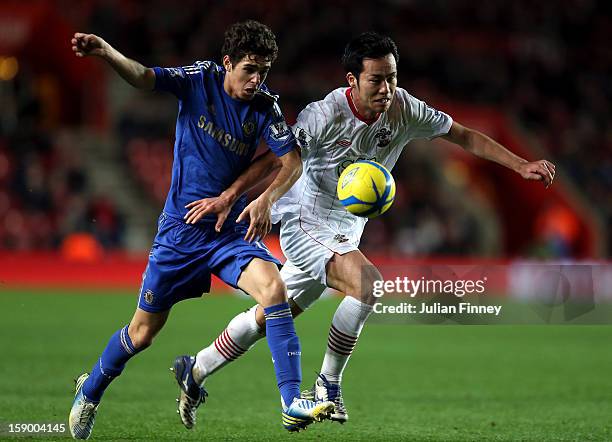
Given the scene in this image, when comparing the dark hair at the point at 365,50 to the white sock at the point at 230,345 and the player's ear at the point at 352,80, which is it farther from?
the white sock at the point at 230,345

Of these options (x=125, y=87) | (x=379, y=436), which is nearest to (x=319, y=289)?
(x=379, y=436)

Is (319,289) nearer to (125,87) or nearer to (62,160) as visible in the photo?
(62,160)

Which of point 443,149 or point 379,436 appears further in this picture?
point 443,149

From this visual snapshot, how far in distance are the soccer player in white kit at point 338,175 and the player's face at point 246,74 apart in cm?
44

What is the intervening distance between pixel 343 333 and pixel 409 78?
19.3 metres

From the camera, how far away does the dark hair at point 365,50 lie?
6152 mm

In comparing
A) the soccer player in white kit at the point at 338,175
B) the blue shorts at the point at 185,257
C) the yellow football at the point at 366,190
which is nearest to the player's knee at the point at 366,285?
the soccer player in white kit at the point at 338,175

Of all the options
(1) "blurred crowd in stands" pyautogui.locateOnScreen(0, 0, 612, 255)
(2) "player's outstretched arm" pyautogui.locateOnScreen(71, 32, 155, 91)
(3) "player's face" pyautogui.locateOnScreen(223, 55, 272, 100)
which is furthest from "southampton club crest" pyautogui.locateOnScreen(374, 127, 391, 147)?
(1) "blurred crowd in stands" pyautogui.locateOnScreen(0, 0, 612, 255)

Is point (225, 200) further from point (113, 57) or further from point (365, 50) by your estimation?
point (365, 50)

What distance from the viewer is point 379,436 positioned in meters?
6.23

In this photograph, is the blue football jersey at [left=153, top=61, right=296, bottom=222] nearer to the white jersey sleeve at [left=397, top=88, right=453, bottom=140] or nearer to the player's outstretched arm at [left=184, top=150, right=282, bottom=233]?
the player's outstretched arm at [left=184, top=150, right=282, bottom=233]

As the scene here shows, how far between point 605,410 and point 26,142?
14.9 metres

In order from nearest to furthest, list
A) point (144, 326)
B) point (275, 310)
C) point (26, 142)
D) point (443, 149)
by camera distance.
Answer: point (275, 310) → point (144, 326) → point (26, 142) → point (443, 149)

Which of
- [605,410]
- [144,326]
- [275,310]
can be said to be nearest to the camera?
[275,310]
